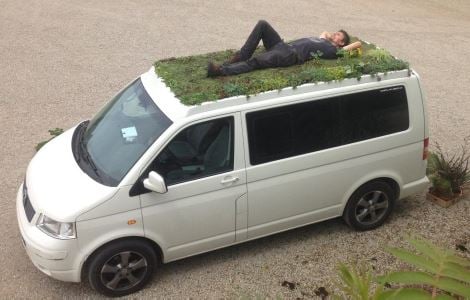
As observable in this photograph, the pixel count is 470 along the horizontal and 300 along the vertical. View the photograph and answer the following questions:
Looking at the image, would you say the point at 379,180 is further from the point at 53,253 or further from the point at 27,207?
the point at 27,207

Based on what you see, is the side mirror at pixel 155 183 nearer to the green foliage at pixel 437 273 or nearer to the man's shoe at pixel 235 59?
the man's shoe at pixel 235 59

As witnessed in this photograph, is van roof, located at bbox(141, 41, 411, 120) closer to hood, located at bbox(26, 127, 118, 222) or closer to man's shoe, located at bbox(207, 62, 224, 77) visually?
man's shoe, located at bbox(207, 62, 224, 77)

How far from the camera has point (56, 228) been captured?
5.04 m

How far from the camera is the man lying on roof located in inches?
240

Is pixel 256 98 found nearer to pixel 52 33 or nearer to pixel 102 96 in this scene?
pixel 102 96

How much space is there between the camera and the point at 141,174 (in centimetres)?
508

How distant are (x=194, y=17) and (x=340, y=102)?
351 inches

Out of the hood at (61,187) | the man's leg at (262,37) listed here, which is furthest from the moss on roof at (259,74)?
the hood at (61,187)

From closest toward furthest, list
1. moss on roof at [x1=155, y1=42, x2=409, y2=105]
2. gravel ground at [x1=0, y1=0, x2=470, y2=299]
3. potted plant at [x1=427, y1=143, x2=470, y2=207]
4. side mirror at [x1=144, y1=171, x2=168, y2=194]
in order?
side mirror at [x1=144, y1=171, x2=168, y2=194]
moss on roof at [x1=155, y1=42, x2=409, y2=105]
gravel ground at [x1=0, y1=0, x2=470, y2=299]
potted plant at [x1=427, y1=143, x2=470, y2=207]

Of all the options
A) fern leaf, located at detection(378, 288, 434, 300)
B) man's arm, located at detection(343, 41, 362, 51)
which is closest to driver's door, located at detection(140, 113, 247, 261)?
man's arm, located at detection(343, 41, 362, 51)

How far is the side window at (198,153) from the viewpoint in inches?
204

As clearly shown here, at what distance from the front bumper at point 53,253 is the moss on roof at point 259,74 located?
1757 millimetres

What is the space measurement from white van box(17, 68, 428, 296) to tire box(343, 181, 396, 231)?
3cm

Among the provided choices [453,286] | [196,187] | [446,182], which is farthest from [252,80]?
[453,286]
